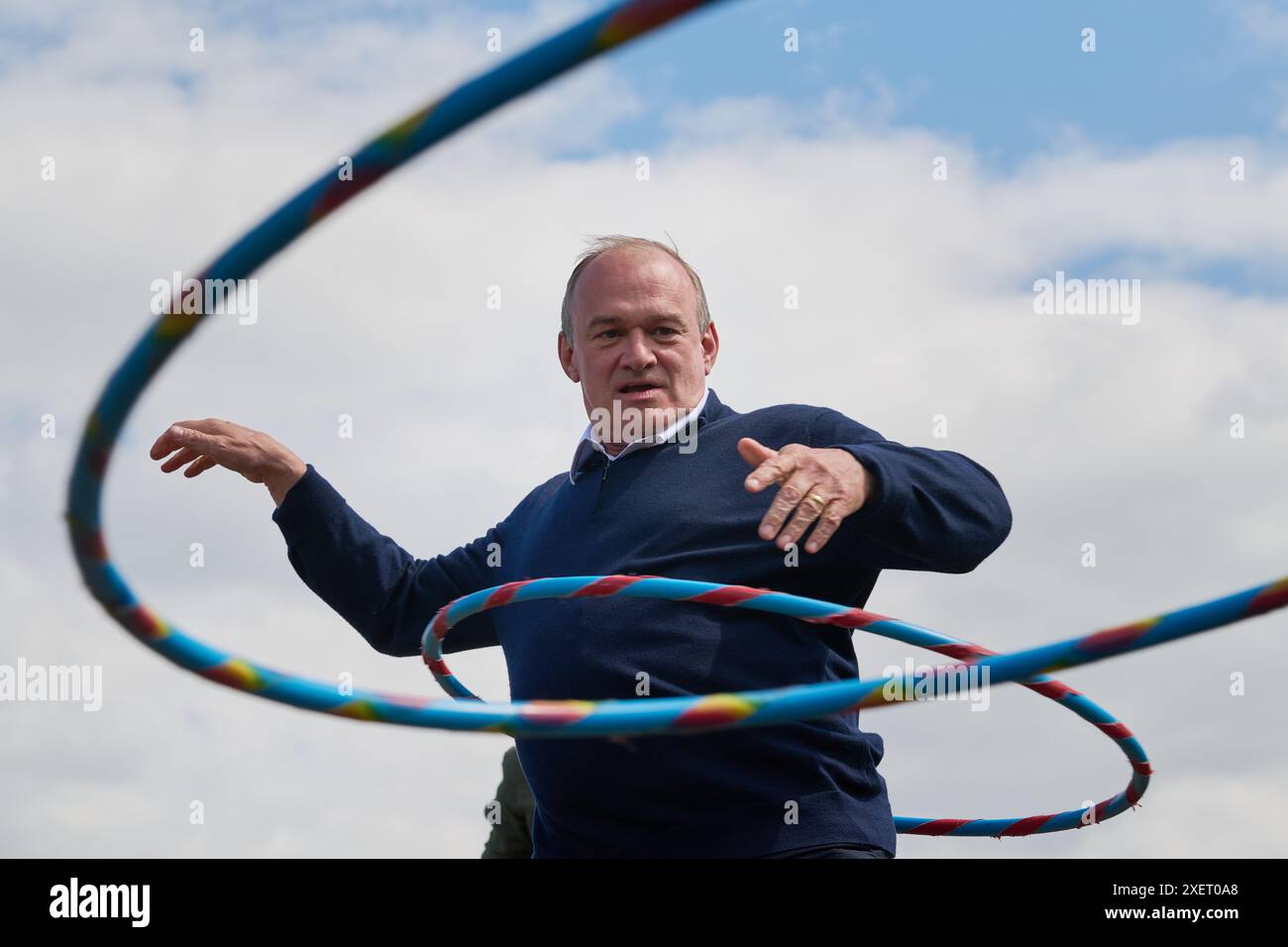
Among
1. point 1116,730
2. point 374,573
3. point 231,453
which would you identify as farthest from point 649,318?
point 1116,730

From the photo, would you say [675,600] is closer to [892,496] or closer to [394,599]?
[892,496]

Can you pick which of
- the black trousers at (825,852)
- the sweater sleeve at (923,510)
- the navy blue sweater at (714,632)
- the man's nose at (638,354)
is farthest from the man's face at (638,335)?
the black trousers at (825,852)

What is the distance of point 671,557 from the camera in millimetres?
5293

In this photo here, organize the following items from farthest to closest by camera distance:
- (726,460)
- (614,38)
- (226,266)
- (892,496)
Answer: (726,460)
(892,496)
(226,266)
(614,38)

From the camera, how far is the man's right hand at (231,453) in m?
6.06

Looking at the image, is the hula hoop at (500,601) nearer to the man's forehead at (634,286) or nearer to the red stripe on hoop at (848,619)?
the red stripe on hoop at (848,619)

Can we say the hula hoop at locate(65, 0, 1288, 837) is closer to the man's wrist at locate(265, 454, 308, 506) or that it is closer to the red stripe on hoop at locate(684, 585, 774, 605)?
the red stripe on hoop at locate(684, 585, 774, 605)

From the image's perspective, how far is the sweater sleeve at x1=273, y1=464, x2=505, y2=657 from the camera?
246 inches

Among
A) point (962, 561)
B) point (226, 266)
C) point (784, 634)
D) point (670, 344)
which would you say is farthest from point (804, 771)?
point (226, 266)

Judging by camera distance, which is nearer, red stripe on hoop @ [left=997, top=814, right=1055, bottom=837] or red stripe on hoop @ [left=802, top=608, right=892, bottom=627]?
red stripe on hoop @ [left=802, top=608, right=892, bottom=627]

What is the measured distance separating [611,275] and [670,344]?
39 centimetres

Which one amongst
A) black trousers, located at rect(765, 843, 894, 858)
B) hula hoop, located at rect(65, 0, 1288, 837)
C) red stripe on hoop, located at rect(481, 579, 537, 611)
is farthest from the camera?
red stripe on hoop, located at rect(481, 579, 537, 611)

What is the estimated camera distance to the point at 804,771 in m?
4.82

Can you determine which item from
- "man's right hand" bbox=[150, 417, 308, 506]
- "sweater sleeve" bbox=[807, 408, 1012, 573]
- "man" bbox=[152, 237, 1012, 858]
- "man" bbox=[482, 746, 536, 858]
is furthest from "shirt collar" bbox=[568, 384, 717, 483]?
"man" bbox=[482, 746, 536, 858]
